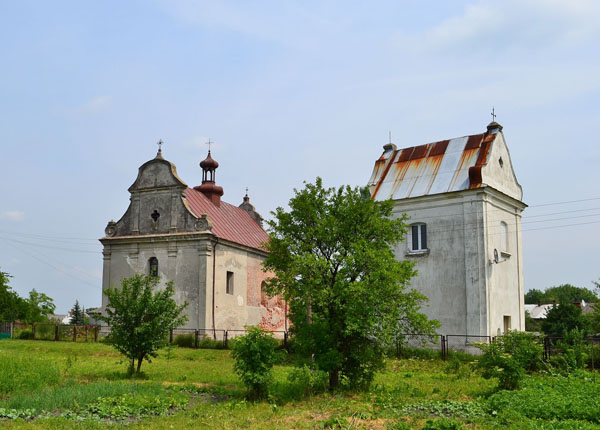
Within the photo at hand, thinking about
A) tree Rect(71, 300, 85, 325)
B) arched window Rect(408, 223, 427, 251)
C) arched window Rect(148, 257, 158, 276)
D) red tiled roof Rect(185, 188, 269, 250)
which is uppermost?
red tiled roof Rect(185, 188, 269, 250)

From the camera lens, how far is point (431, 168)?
91.9ft

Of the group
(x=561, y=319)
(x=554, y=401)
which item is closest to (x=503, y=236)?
(x=554, y=401)

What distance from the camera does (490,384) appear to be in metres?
17.4

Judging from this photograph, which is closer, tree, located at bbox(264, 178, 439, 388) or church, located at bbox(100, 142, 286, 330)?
tree, located at bbox(264, 178, 439, 388)

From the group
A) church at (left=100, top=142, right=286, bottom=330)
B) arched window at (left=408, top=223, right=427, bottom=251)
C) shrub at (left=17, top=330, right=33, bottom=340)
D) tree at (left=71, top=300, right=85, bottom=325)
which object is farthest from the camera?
tree at (left=71, top=300, right=85, bottom=325)

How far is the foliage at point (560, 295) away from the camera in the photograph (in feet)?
362

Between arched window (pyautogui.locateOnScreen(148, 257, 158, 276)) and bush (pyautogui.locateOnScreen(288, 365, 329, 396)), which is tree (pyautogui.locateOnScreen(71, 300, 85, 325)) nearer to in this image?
arched window (pyautogui.locateOnScreen(148, 257, 158, 276))

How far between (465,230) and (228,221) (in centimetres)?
1790

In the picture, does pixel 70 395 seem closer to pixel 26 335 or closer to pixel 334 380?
pixel 334 380

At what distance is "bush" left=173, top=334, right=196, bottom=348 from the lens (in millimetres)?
29922

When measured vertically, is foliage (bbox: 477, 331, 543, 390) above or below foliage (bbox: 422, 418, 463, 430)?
above

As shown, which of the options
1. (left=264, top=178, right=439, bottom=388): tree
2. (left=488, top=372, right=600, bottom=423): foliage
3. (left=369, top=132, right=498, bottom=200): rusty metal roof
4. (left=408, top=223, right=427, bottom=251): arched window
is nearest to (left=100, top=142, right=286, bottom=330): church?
(left=369, top=132, right=498, bottom=200): rusty metal roof

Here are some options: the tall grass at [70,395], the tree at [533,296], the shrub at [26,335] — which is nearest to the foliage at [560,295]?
the tree at [533,296]

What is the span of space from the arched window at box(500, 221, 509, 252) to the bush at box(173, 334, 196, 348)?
16.1 metres
